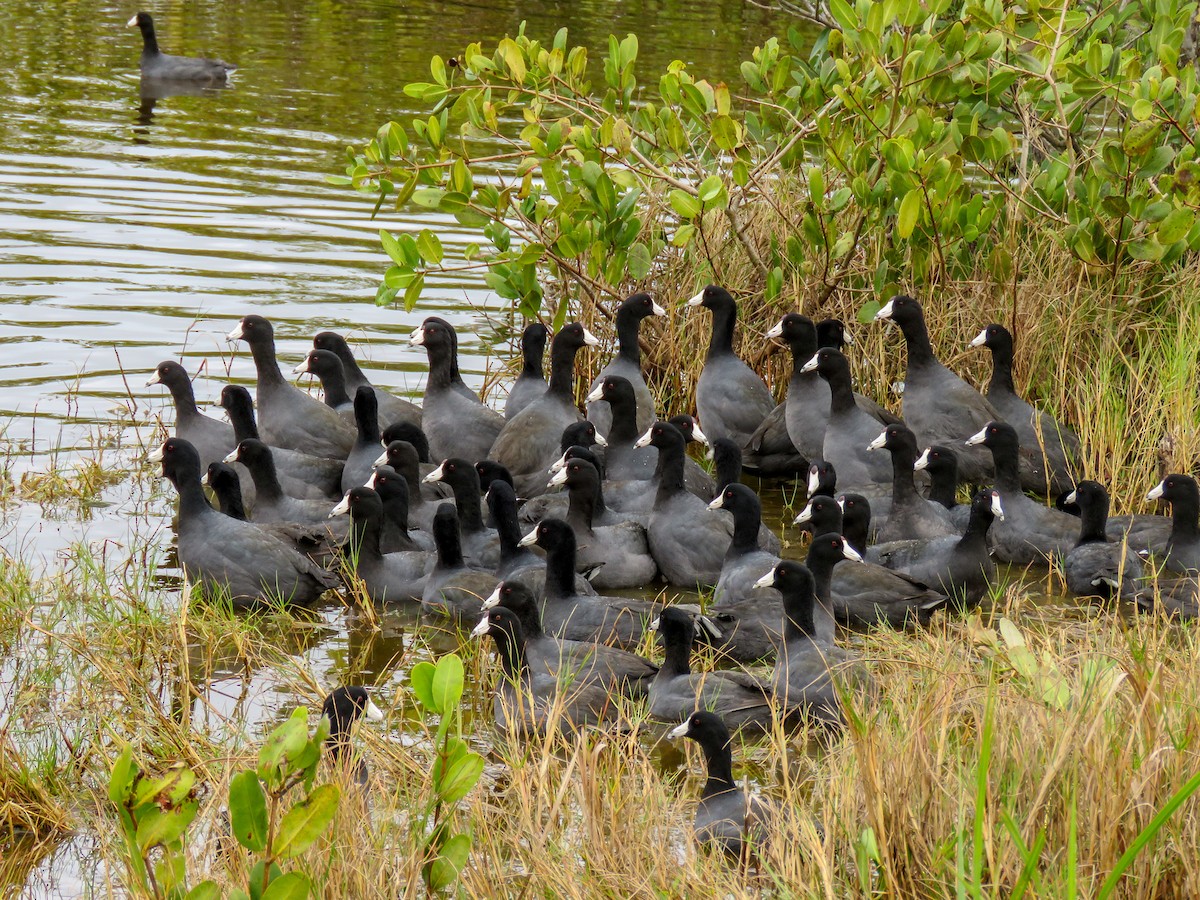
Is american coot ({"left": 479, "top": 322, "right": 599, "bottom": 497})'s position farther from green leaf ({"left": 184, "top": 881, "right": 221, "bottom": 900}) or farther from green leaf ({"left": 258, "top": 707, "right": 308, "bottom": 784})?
green leaf ({"left": 184, "top": 881, "right": 221, "bottom": 900})

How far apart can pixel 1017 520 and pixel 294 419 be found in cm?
445

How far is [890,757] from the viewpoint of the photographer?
14.8 ft

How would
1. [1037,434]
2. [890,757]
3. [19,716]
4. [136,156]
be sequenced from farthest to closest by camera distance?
[136,156], [1037,434], [19,716], [890,757]

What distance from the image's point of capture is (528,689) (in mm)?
6449

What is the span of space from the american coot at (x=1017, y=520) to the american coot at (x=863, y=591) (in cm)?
106

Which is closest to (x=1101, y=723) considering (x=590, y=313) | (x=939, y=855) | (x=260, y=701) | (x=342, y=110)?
(x=939, y=855)

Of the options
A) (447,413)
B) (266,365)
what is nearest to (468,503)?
(447,413)

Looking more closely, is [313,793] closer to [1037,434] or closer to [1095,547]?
[1095,547]

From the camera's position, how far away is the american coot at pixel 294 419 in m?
9.82

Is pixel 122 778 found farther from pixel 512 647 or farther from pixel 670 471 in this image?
pixel 670 471

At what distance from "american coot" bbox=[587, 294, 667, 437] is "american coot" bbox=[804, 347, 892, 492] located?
1116 mm

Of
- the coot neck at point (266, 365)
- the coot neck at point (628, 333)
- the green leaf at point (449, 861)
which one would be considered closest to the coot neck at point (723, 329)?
the coot neck at point (628, 333)

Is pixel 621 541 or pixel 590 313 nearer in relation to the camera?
pixel 621 541

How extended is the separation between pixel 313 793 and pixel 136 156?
A: 15.7 m
